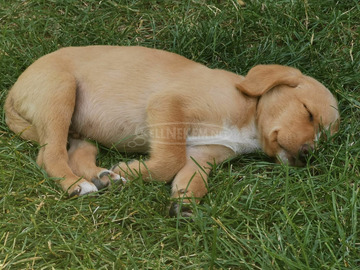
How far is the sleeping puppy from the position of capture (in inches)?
172

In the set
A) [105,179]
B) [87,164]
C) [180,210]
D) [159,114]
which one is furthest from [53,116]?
[180,210]

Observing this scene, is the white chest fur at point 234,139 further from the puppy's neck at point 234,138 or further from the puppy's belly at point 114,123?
the puppy's belly at point 114,123

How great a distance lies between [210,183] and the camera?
14.3ft

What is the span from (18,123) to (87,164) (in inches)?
30.8

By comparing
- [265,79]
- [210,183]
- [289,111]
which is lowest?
[210,183]

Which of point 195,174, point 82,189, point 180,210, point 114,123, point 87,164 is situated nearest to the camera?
point 180,210

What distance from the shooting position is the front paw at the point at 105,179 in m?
4.28

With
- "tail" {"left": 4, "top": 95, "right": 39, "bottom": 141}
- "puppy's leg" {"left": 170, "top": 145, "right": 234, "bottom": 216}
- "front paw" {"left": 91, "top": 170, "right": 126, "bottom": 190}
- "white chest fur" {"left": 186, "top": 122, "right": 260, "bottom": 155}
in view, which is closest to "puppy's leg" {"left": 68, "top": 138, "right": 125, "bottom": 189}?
"front paw" {"left": 91, "top": 170, "right": 126, "bottom": 190}

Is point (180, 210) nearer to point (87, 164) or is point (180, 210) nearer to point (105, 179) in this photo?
point (105, 179)

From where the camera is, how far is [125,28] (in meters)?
5.99

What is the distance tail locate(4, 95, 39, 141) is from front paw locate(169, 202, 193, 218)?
1.47 metres

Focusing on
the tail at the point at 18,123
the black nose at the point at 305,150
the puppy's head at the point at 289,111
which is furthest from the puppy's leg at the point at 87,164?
the black nose at the point at 305,150

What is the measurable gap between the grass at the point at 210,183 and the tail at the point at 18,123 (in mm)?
80

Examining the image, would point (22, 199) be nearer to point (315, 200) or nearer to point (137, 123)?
point (137, 123)
